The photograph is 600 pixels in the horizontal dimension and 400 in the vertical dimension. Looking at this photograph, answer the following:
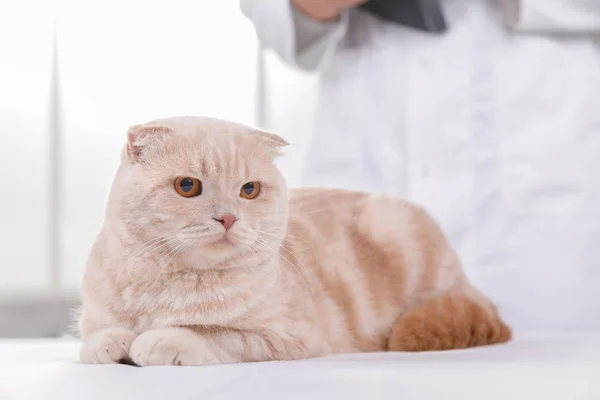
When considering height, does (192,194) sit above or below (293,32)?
below

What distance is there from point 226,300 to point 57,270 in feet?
3.40

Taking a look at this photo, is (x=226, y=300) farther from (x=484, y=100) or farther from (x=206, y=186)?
(x=484, y=100)

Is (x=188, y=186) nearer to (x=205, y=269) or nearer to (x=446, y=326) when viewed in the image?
(x=205, y=269)

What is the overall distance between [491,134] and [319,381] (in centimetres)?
73

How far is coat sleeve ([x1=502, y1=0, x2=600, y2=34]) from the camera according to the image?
1.10 meters

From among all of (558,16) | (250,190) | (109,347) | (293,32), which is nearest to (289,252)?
(250,190)

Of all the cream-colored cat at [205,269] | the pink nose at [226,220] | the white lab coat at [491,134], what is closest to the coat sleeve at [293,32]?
the white lab coat at [491,134]

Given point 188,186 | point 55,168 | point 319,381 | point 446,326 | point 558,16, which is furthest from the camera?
point 55,168

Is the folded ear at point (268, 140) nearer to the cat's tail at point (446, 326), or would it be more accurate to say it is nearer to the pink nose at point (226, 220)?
the pink nose at point (226, 220)

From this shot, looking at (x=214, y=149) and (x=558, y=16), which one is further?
(x=558, y=16)

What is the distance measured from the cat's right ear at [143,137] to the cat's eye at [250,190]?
88 millimetres

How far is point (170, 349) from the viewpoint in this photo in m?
0.57

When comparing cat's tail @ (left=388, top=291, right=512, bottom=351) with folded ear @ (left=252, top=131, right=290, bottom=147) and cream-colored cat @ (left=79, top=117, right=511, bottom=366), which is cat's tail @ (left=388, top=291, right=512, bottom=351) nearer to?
cream-colored cat @ (left=79, top=117, right=511, bottom=366)

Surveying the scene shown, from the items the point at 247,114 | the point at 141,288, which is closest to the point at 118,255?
the point at 141,288
